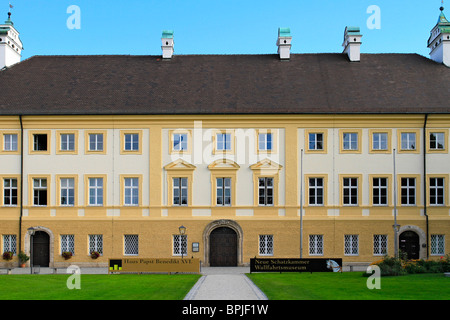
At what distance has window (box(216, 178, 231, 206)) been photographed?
128 ft

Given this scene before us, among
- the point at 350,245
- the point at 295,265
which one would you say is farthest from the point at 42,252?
the point at 350,245

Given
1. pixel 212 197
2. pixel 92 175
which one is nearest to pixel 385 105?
pixel 212 197

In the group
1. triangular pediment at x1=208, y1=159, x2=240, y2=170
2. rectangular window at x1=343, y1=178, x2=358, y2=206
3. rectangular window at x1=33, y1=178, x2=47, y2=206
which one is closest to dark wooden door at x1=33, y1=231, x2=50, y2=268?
rectangular window at x1=33, y1=178, x2=47, y2=206

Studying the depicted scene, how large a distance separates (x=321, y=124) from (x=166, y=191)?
11526 mm

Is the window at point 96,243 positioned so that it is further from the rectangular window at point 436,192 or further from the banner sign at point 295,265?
the rectangular window at point 436,192

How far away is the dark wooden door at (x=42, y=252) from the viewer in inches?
1537

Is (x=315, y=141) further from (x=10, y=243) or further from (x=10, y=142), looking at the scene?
(x=10, y=243)

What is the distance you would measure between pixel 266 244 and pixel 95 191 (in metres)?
12.2

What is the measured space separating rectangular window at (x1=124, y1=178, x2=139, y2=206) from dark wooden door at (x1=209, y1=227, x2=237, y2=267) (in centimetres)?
579

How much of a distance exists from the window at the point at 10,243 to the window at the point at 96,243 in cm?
520

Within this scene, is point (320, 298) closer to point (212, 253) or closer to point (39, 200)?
point (212, 253)

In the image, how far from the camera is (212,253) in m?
38.5

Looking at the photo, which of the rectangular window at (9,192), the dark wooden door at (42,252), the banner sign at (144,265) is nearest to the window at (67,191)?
the dark wooden door at (42,252)

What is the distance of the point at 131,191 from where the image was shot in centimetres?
3919
